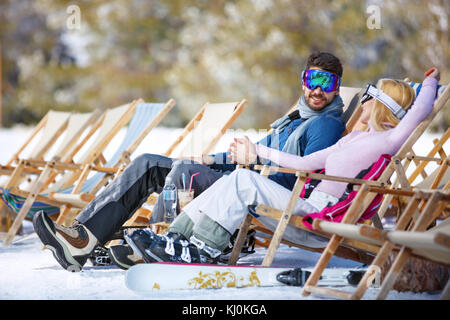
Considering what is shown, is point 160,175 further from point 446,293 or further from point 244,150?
point 446,293

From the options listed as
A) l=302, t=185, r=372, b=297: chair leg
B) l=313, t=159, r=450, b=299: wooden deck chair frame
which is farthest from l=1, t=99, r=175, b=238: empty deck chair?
l=313, t=159, r=450, b=299: wooden deck chair frame

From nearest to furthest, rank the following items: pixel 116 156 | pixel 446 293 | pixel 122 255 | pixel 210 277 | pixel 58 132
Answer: pixel 446 293 < pixel 210 277 < pixel 122 255 < pixel 116 156 < pixel 58 132

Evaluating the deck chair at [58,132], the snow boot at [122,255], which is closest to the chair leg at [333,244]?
the snow boot at [122,255]

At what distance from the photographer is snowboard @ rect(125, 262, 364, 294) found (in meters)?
2.43

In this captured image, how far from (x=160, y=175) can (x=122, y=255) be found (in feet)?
1.35

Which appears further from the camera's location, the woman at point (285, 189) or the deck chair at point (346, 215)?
the woman at point (285, 189)

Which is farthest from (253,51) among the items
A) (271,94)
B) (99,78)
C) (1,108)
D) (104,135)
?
(104,135)

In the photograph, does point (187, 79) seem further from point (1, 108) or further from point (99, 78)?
point (1, 108)

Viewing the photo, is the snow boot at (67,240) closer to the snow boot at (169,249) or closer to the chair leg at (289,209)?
the snow boot at (169,249)

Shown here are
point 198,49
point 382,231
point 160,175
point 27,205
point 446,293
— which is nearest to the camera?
point 382,231

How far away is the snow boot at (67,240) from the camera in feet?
8.83

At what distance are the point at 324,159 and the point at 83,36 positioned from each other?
17416 millimetres

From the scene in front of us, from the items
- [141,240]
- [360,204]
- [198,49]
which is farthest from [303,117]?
[198,49]

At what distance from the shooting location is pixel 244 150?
2891mm
